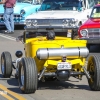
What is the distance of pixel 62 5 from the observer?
1909cm

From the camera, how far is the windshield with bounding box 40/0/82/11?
62.5ft

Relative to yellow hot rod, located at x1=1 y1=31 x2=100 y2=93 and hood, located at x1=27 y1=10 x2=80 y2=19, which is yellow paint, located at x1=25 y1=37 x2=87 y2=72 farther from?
hood, located at x1=27 y1=10 x2=80 y2=19

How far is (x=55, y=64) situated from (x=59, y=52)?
23 centimetres

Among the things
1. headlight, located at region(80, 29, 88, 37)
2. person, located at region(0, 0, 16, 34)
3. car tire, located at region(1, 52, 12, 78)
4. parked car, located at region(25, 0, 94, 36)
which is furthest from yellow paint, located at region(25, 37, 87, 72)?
person, located at region(0, 0, 16, 34)

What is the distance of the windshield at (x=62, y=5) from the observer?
62.5ft

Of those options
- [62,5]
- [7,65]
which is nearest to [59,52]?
[7,65]

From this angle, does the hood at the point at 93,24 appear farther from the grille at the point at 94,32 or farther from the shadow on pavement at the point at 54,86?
the shadow on pavement at the point at 54,86

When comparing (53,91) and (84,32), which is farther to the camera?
(84,32)

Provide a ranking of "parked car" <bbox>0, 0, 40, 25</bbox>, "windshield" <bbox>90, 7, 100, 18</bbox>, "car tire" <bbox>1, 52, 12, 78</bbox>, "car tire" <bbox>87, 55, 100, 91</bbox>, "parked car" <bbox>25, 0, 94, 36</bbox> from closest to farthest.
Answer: "car tire" <bbox>87, 55, 100, 91</bbox>
"car tire" <bbox>1, 52, 12, 78</bbox>
"windshield" <bbox>90, 7, 100, 18</bbox>
"parked car" <bbox>25, 0, 94, 36</bbox>
"parked car" <bbox>0, 0, 40, 25</bbox>

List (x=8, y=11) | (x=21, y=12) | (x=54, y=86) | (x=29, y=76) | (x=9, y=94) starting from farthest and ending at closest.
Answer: (x=21, y=12), (x=8, y=11), (x=54, y=86), (x=9, y=94), (x=29, y=76)

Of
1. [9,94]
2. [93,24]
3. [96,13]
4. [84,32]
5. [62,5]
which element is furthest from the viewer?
[62,5]

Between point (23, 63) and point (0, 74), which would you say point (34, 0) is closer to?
point (0, 74)

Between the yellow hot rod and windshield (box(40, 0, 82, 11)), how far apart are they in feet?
30.9

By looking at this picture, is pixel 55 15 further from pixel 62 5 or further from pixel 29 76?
pixel 29 76
